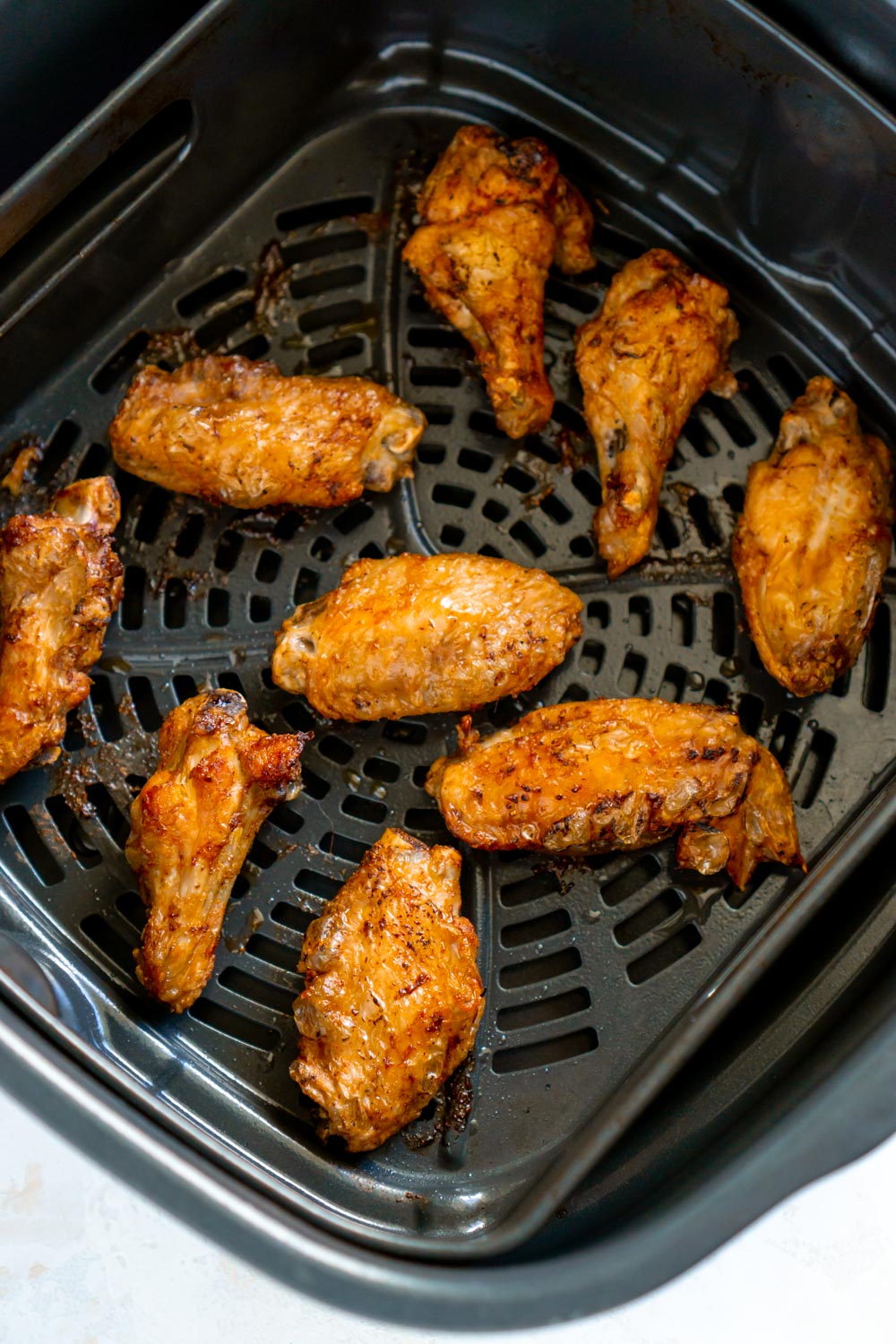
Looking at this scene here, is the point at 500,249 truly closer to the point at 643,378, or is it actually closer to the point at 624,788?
the point at 643,378

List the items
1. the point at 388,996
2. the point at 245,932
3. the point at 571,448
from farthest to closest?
the point at 571,448 < the point at 245,932 < the point at 388,996

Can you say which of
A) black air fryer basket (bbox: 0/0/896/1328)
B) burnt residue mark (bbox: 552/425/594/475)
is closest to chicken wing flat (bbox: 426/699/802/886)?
black air fryer basket (bbox: 0/0/896/1328)

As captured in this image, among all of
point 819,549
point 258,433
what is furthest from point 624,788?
point 258,433

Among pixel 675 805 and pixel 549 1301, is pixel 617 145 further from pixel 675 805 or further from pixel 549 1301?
pixel 549 1301

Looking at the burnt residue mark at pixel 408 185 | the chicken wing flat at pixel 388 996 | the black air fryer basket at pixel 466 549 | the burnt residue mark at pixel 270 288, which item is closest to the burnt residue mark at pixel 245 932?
the black air fryer basket at pixel 466 549

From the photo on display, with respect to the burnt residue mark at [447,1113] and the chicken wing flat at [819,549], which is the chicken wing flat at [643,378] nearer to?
the chicken wing flat at [819,549]

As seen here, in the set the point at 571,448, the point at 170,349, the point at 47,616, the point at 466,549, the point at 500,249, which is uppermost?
the point at 500,249

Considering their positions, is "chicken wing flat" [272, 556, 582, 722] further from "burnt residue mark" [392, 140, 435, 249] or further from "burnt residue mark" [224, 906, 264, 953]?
"burnt residue mark" [392, 140, 435, 249]

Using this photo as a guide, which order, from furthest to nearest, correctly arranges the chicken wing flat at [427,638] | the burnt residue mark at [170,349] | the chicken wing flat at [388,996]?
1. the burnt residue mark at [170,349]
2. the chicken wing flat at [427,638]
3. the chicken wing flat at [388,996]
